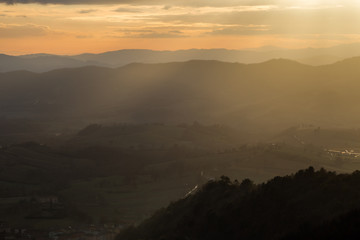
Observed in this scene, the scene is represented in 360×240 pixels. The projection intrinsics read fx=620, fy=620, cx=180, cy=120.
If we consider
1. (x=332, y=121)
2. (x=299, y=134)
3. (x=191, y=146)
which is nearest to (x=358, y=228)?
(x=191, y=146)

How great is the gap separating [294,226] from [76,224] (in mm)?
37559

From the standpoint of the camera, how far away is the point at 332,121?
19800 cm

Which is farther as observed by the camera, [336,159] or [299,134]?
[299,134]

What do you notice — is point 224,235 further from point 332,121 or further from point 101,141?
point 332,121

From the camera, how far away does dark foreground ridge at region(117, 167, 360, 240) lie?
40062 millimetres

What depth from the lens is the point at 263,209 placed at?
1769 inches

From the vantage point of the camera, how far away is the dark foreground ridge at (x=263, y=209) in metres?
40.1

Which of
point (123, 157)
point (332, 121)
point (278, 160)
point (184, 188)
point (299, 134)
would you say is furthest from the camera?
point (332, 121)

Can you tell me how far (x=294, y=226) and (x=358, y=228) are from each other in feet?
33.6

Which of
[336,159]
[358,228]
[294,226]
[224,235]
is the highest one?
[358,228]

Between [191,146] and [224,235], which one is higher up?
Result: [224,235]

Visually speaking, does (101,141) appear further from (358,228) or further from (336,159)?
(358,228)

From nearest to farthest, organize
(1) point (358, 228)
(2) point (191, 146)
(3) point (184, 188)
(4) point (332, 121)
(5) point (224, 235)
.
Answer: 1. (1) point (358, 228)
2. (5) point (224, 235)
3. (3) point (184, 188)
4. (2) point (191, 146)
5. (4) point (332, 121)

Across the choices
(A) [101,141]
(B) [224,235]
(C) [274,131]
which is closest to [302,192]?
(B) [224,235]
